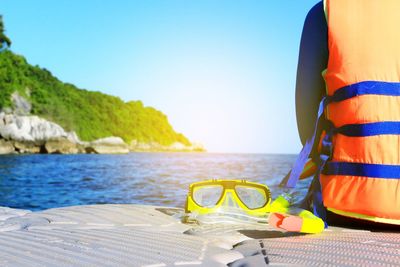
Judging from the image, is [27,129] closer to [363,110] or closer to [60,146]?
[60,146]

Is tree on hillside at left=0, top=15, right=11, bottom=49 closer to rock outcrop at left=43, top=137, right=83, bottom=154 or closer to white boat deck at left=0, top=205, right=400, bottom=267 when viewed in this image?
rock outcrop at left=43, top=137, right=83, bottom=154

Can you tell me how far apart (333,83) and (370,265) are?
1.13 meters

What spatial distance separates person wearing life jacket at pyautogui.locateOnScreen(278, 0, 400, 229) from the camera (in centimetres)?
199

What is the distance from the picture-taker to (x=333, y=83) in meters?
2.17

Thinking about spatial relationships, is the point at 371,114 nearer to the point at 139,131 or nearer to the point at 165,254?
the point at 165,254

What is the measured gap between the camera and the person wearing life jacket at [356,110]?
199 centimetres

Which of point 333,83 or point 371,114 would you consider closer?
point 371,114

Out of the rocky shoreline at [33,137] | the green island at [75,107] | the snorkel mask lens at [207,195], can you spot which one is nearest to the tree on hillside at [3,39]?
the green island at [75,107]

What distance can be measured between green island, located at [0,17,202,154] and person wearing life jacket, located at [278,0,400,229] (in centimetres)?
5650

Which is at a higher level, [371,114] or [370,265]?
[371,114]

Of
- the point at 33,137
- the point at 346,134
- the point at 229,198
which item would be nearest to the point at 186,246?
the point at 229,198

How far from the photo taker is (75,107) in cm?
8300

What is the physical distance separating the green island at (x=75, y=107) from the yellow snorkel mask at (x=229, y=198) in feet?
184

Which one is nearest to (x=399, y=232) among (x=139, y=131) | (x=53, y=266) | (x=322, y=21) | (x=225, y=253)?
(x=225, y=253)
